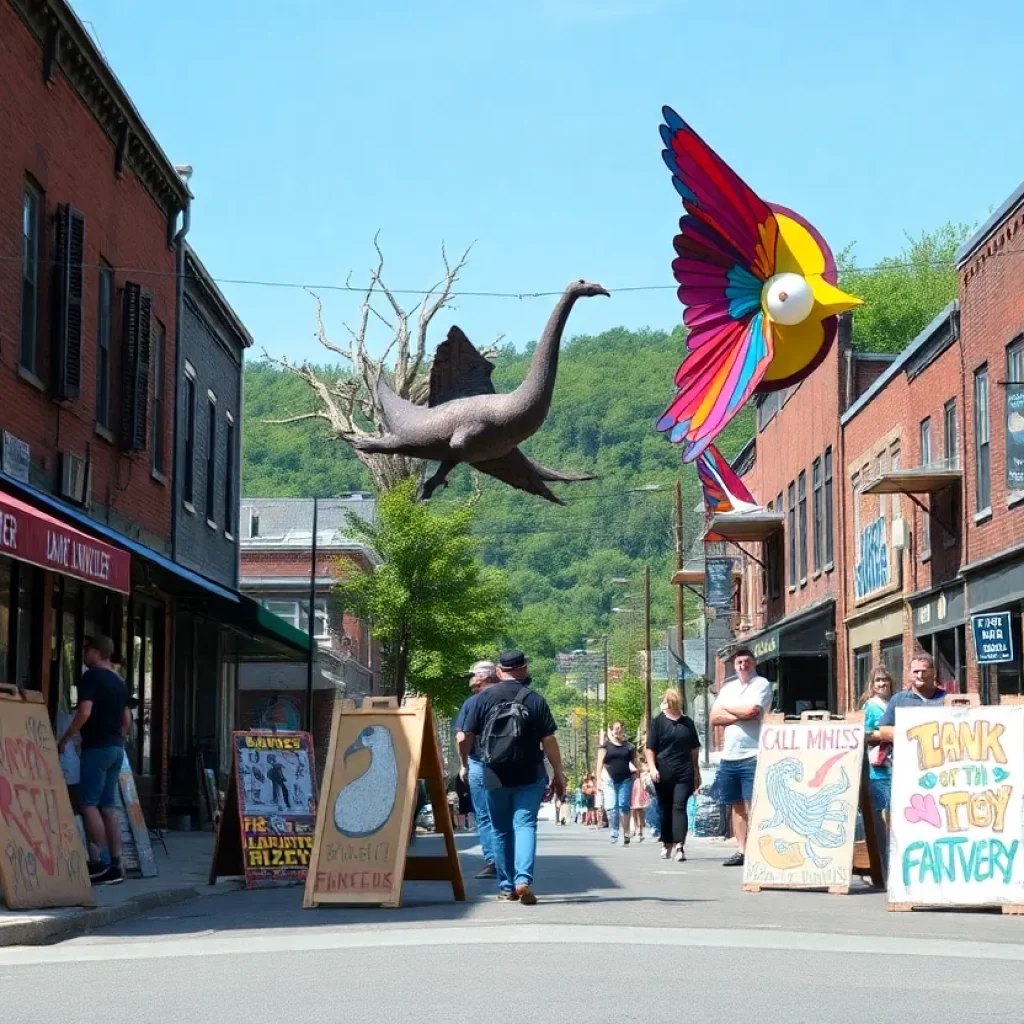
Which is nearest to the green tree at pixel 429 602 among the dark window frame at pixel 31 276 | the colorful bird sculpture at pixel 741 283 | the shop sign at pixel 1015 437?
the shop sign at pixel 1015 437

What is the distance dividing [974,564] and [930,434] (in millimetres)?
4164

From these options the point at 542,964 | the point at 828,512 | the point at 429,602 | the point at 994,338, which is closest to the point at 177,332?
the point at 994,338

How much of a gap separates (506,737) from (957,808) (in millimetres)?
3044

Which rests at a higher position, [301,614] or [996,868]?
[301,614]

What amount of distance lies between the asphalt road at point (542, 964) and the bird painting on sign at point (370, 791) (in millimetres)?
624

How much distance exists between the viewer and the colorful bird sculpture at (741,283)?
15.9 meters

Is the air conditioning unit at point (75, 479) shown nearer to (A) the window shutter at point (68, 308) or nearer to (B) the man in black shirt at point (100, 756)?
(A) the window shutter at point (68, 308)

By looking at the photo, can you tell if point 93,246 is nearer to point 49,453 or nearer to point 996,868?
point 49,453

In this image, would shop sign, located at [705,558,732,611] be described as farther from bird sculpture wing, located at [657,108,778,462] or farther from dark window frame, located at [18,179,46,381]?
bird sculpture wing, located at [657,108,778,462]

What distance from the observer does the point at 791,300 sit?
15664 mm

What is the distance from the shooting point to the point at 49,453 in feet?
64.2

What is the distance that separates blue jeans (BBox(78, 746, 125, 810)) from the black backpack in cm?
314

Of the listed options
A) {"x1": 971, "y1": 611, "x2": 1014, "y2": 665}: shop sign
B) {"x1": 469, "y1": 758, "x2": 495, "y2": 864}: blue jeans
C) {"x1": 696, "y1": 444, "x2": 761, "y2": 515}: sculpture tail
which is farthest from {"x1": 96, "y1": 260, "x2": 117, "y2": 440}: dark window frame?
{"x1": 696, "y1": 444, "x2": 761, "y2": 515}: sculpture tail

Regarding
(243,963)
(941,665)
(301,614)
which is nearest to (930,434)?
(941,665)
